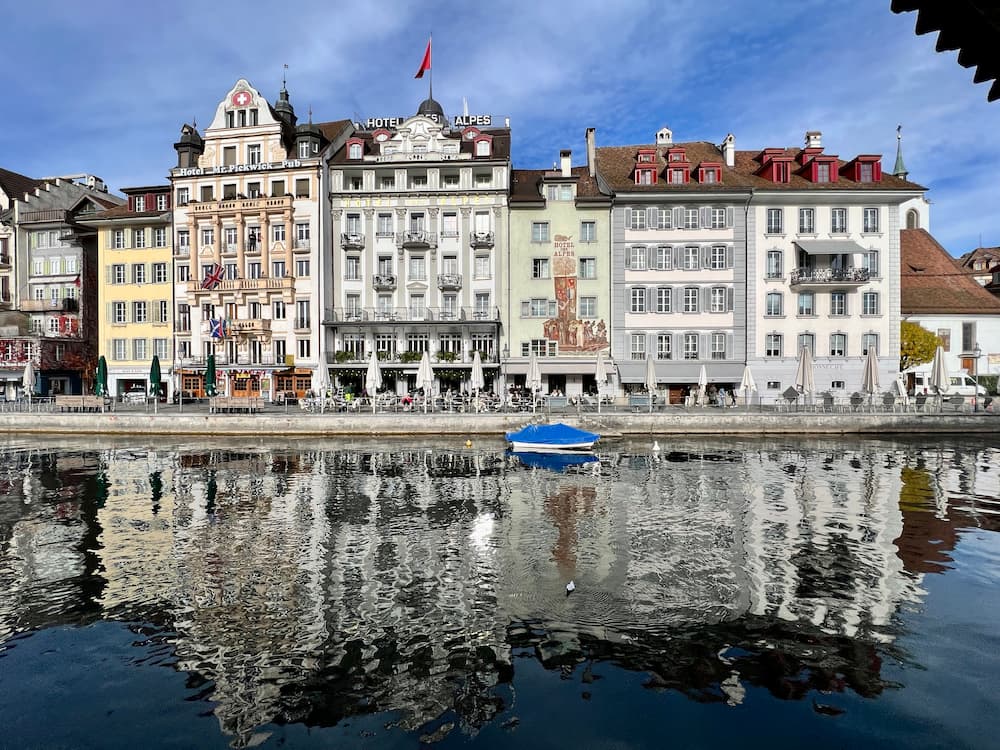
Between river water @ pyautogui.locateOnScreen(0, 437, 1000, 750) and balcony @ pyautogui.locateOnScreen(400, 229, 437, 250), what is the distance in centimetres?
2970

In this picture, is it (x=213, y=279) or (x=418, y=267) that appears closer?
(x=213, y=279)

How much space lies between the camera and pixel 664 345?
47.1 metres

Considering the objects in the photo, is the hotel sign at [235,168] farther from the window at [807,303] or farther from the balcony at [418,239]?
the window at [807,303]

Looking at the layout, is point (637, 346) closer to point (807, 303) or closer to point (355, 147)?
point (807, 303)


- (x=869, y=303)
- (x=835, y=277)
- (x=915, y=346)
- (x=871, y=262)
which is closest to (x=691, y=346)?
(x=835, y=277)

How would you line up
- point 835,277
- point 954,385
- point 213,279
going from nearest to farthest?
point 835,277, point 954,385, point 213,279

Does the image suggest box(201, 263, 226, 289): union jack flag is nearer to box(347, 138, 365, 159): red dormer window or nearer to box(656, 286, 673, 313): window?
box(347, 138, 365, 159): red dormer window

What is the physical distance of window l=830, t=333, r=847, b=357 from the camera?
151 feet

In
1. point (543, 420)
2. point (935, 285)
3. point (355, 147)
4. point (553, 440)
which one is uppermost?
point (355, 147)

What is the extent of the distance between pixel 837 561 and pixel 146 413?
37889mm

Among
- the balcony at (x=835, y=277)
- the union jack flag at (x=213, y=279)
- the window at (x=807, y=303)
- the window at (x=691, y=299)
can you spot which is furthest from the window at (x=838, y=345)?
the union jack flag at (x=213, y=279)

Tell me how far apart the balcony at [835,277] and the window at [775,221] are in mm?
3943

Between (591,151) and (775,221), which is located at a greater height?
(591,151)

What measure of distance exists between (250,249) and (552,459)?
34151 mm
